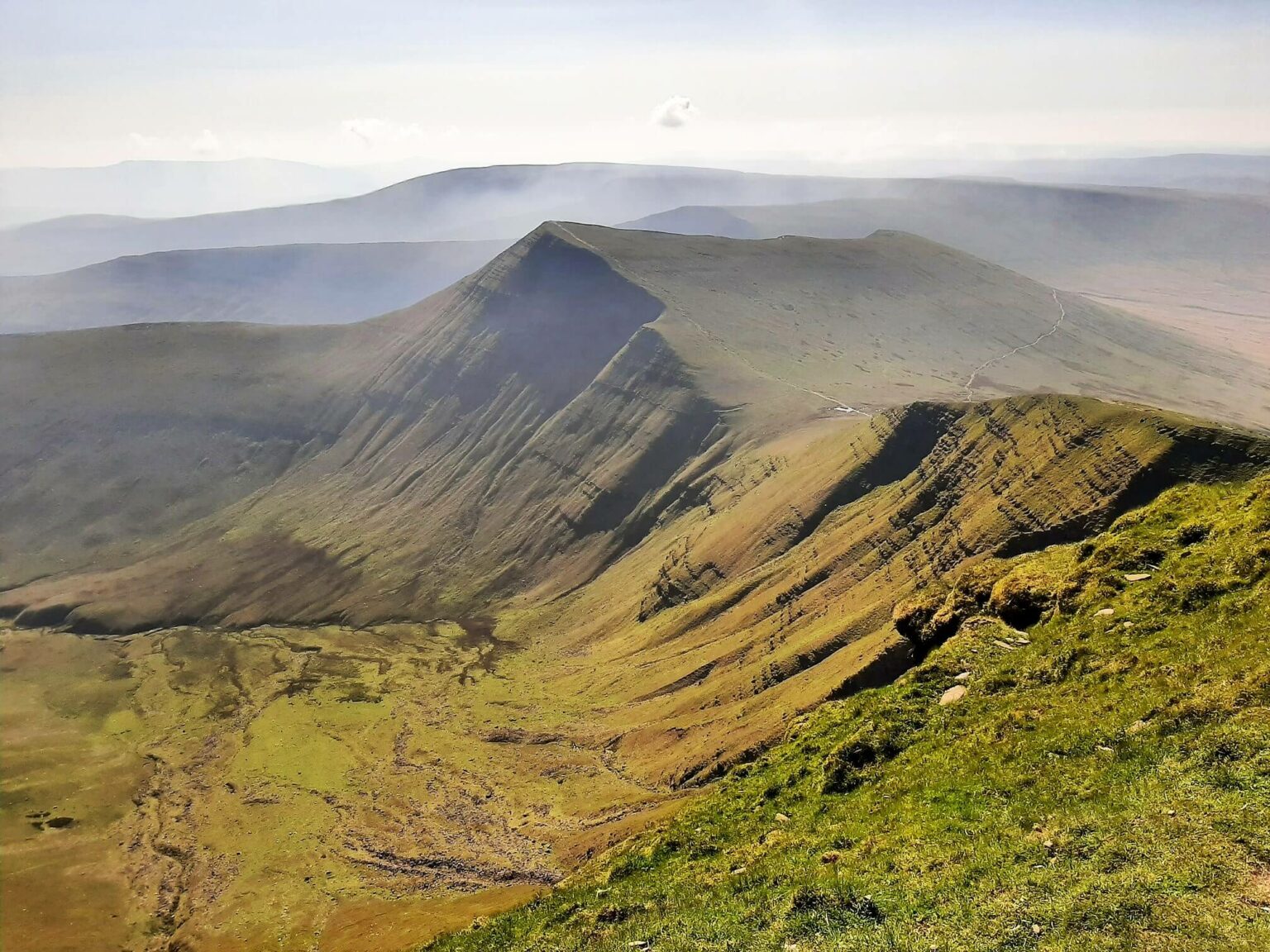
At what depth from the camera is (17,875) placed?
83438mm

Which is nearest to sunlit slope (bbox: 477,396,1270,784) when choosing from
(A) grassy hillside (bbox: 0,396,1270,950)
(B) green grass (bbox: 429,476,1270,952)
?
(A) grassy hillside (bbox: 0,396,1270,950)

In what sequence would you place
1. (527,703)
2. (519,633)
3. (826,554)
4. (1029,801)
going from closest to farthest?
(1029,801), (826,554), (527,703), (519,633)

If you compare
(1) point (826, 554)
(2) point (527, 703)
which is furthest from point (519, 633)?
(1) point (826, 554)

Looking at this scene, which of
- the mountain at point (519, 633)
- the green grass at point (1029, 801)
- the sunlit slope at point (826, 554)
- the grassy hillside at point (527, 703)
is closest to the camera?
the green grass at point (1029, 801)

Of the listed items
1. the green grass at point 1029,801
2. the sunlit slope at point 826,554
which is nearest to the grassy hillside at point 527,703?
the sunlit slope at point 826,554

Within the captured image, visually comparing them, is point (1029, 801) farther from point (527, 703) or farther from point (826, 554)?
point (527, 703)

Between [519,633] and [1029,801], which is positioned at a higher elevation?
[1029,801]

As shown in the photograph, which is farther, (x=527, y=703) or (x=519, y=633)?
(x=519, y=633)

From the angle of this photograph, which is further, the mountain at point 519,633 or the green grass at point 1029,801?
the mountain at point 519,633

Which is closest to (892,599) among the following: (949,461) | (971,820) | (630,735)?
(949,461)

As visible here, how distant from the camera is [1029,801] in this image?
22453mm

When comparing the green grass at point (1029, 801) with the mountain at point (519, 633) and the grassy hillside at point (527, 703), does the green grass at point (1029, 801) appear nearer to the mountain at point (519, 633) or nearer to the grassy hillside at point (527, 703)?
the mountain at point (519, 633)

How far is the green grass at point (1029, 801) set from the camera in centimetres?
1758

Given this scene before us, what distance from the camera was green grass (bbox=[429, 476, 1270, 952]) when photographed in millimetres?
17578
